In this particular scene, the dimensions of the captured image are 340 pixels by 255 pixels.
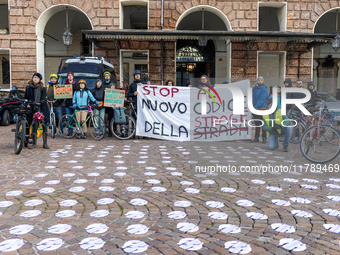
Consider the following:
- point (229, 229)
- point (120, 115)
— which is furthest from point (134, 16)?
point (229, 229)

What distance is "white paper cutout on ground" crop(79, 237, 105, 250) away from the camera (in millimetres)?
2994

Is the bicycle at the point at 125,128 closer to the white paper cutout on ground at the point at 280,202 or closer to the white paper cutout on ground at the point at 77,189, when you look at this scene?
the white paper cutout on ground at the point at 77,189

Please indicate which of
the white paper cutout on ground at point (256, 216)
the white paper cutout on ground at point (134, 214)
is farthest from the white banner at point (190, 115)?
the white paper cutout on ground at point (134, 214)

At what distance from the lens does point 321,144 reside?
686 centimetres

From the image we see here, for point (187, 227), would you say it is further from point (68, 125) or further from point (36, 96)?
point (68, 125)

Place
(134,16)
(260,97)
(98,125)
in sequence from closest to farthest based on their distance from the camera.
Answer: (260,97), (98,125), (134,16)

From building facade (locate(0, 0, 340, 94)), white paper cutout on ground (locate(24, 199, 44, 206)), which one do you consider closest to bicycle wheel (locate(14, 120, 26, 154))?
white paper cutout on ground (locate(24, 199, 44, 206))

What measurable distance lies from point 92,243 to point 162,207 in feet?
3.89

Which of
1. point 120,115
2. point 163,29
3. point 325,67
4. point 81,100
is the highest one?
point 163,29

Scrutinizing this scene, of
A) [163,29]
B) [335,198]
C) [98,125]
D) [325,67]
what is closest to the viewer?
[335,198]

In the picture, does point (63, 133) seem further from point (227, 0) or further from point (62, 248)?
point (227, 0)

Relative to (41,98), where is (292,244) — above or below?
below

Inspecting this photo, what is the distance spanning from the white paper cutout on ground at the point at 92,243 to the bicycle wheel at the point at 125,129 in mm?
7274

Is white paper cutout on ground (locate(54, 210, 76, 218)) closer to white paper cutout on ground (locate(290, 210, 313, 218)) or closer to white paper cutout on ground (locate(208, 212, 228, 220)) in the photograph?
white paper cutout on ground (locate(208, 212, 228, 220))
